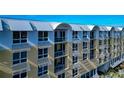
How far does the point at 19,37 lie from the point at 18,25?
0.49 feet

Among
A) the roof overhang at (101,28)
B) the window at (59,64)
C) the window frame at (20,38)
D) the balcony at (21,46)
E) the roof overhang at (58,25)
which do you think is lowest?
the window at (59,64)

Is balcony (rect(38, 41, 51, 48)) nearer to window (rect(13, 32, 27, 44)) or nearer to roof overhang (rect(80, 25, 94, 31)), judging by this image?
window (rect(13, 32, 27, 44))

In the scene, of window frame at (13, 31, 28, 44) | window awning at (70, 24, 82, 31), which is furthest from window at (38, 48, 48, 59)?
window awning at (70, 24, 82, 31)

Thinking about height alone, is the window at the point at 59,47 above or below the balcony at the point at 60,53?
above

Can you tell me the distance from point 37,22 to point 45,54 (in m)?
0.42

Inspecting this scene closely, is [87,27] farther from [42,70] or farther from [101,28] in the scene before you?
[42,70]

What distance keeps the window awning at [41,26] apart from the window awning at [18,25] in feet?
0.26

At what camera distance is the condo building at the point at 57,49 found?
3.20m

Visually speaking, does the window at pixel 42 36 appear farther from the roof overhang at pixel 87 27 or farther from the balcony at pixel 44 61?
the roof overhang at pixel 87 27

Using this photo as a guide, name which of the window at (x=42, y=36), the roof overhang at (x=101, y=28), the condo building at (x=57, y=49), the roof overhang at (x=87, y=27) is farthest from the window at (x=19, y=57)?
the roof overhang at (x=101, y=28)

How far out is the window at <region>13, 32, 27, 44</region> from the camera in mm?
3197

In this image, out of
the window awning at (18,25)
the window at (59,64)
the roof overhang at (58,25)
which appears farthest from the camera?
the window at (59,64)

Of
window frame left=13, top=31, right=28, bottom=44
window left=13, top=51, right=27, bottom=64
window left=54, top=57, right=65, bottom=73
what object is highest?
window frame left=13, top=31, right=28, bottom=44
